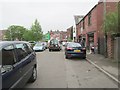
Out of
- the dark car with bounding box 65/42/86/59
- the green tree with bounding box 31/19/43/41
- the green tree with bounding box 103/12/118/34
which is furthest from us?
the green tree with bounding box 31/19/43/41

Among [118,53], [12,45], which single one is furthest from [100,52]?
[12,45]

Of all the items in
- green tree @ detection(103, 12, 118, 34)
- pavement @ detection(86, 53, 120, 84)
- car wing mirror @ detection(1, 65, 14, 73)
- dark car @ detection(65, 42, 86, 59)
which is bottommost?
pavement @ detection(86, 53, 120, 84)

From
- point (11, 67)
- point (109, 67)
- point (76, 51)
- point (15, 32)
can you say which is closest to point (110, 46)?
point (76, 51)

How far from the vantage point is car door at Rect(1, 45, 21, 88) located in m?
4.77

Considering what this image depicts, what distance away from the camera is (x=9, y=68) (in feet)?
16.5

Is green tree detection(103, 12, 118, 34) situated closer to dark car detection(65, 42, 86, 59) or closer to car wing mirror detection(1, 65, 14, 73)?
dark car detection(65, 42, 86, 59)

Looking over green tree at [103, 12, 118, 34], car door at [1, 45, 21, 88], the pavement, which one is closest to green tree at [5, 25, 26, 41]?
the pavement

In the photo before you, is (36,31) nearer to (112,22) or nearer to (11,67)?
(112,22)

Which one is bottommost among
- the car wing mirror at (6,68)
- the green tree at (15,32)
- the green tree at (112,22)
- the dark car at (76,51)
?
the dark car at (76,51)

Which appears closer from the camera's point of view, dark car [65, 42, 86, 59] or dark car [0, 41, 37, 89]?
dark car [0, 41, 37, 89]

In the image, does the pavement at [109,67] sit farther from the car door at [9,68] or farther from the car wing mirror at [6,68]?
the car wing mirror at [6,68]

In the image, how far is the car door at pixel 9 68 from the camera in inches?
188

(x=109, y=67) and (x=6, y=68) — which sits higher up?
(x=6, y=68)

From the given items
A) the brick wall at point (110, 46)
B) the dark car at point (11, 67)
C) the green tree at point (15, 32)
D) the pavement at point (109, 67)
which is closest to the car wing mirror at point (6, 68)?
the dark car at point (11, 67)
